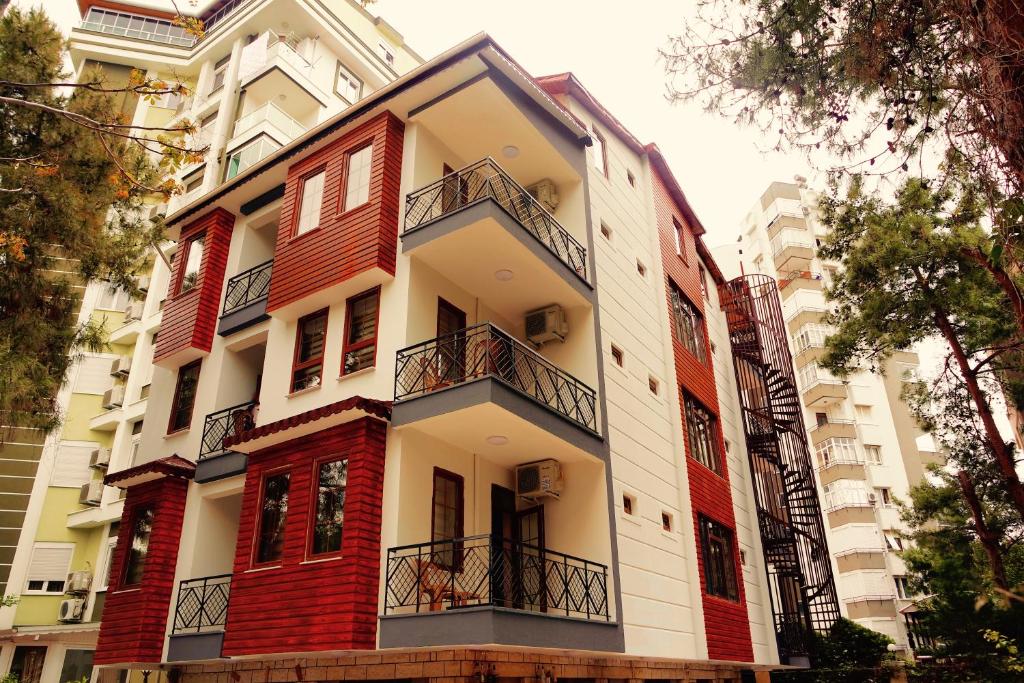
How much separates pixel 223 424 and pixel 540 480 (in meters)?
6.65

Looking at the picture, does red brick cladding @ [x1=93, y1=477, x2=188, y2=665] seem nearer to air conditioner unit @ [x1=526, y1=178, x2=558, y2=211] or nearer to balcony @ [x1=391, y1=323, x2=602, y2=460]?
balcony @ [x1=391, y1=323, x2=602, y2=460]

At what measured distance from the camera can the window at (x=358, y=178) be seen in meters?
13.7

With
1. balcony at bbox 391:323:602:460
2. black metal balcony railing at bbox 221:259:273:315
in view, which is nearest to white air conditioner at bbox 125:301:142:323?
black metal balcony railing at bbox 221:259:273:315

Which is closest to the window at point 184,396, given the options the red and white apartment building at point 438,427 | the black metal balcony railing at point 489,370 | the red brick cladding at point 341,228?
the red and white apartment building at point 438,427

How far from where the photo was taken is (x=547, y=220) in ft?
47.0

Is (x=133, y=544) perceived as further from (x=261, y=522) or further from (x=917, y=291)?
(x=917, y=291)

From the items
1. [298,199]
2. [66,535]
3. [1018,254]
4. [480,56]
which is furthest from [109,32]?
[1018,254]

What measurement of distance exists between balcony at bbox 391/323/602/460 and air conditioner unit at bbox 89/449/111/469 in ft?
62.2

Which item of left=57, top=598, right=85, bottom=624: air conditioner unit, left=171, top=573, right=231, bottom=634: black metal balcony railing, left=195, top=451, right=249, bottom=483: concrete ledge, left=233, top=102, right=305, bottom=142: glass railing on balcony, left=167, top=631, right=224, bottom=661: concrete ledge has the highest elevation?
left=233, top=102, right=305, bottom=142: glass railing on balcony

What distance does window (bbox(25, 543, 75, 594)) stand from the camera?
24078mm

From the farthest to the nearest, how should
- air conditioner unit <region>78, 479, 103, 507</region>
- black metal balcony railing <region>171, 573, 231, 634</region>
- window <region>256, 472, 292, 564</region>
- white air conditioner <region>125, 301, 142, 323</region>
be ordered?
1. white air conditioner <region>125, 301, 142, 323</region>
2. air conditioner unit <region>78, 479, 103, 507</region>
3. black metal balcony railing <region>171, 573, 231, 634</region>
4. window <region>256, 472, 292, 564</region>

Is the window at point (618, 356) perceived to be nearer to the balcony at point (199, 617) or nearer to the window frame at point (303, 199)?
the window frame at point (303, 199)

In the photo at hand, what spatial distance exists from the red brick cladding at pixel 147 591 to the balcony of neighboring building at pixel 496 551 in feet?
17.9

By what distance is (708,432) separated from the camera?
19.0 metres
